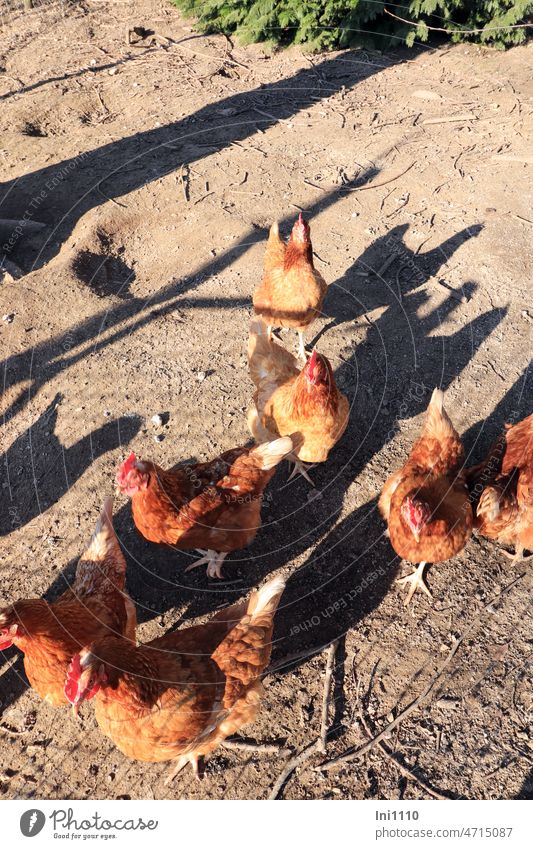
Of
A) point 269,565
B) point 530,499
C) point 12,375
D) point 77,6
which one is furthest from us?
point 77,6

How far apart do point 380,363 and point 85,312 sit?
3.38 metres

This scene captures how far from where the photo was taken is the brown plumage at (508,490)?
161 inches

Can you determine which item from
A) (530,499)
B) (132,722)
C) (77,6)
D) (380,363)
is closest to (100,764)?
(132,722)

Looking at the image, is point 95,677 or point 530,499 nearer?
point 95,677

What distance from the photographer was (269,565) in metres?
4.48

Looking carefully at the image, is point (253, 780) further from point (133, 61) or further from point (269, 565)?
point (133, 61)

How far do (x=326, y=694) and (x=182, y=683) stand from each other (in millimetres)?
1171

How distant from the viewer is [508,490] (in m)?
4.13

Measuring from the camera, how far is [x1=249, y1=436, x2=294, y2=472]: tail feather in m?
4.08

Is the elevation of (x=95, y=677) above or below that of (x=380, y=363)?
above

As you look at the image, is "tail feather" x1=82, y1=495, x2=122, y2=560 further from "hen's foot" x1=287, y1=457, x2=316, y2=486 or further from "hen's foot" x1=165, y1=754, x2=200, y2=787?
"hen's foot" x1=287, y1=457, x2=316, y2=486

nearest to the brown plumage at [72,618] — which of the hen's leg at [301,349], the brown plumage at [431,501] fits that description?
the brown plumage at [431,501]

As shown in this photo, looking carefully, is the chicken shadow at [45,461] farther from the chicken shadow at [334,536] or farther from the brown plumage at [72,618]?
the brown plumage at [72,618]

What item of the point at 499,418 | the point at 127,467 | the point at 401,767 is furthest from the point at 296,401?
the point at 401,767
